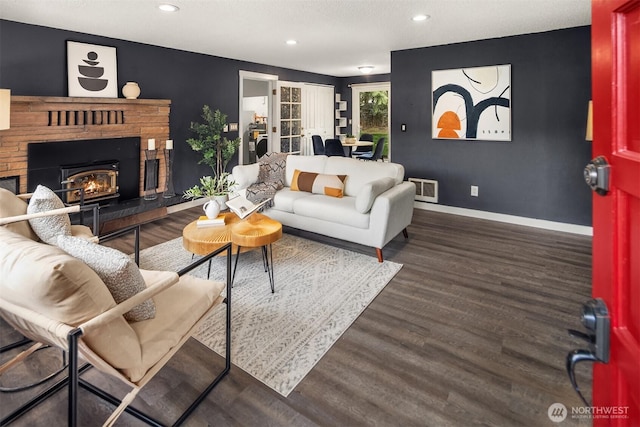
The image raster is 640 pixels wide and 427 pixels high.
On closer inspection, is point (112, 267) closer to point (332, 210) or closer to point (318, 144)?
point (332, 210)

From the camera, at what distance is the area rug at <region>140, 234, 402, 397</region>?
2127 mm

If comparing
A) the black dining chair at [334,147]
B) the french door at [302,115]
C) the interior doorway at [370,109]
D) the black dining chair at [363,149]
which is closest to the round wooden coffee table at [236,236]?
the french door at [302,115]

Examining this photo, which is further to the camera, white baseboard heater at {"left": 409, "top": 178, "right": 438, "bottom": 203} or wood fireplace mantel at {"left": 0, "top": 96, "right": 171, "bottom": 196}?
white baseboard heater at {"left": 409, "top": 178, "right": 438, "bottom": 203}

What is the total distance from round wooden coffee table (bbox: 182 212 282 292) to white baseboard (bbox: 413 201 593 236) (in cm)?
307

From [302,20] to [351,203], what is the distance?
197cm

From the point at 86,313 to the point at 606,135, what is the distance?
4.90 ft

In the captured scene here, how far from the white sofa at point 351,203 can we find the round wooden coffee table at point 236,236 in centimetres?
79

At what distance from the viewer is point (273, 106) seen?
7488mm

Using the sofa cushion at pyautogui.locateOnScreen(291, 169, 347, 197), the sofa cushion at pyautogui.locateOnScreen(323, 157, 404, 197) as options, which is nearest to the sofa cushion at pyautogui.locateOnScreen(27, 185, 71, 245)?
the sofa cushion at pyautogui.locateOnScreen(291, 169, 347, 197)

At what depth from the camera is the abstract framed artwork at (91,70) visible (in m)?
4.27

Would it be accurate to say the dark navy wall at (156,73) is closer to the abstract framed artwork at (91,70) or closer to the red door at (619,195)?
the abstract framed artwork at (91,70)

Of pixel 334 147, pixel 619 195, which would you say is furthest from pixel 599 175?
pixel 334 147

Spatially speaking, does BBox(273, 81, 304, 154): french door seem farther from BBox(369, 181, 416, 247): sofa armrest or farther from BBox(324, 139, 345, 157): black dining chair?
BBox(369, 181, 416, 247): sofa armrest

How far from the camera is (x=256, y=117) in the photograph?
850 centimetres
